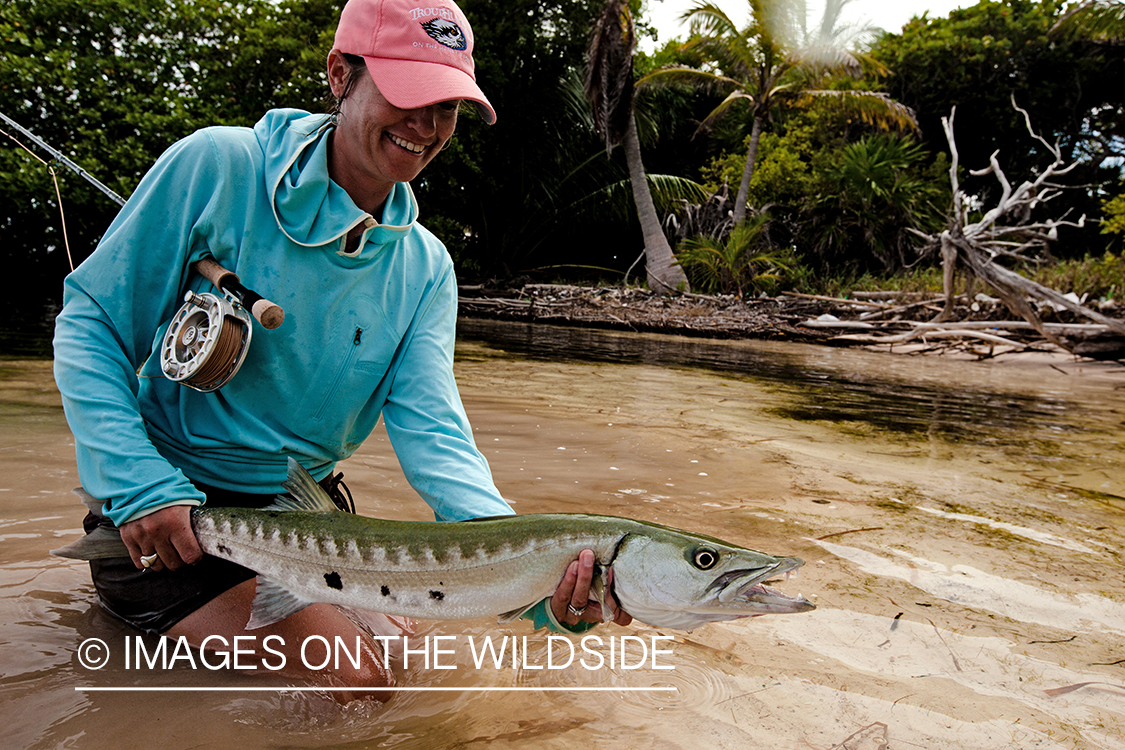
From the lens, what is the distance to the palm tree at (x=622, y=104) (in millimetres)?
19906

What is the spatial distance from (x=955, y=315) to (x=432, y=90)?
15355mm

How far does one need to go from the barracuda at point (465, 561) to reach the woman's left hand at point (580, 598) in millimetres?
22

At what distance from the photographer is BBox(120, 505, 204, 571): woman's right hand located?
79.7 inches

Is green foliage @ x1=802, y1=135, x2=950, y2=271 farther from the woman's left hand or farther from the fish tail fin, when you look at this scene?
the fish tail fin

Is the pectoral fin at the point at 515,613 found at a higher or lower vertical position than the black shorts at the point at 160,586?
higher

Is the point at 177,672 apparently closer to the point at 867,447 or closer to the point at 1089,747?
the point at 1089,747

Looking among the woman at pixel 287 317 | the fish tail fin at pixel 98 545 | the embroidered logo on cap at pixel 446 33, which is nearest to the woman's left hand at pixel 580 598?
the woman at pixel 287 317

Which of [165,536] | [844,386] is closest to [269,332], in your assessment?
[165,536]

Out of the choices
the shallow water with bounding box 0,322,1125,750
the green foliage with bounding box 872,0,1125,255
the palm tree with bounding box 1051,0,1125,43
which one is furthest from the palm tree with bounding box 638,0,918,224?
the shallow water with bounding box 0,322,1125,750

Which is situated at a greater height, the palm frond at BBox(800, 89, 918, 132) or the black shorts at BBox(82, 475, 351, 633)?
the palm frond at BBox(800, 89, 918, 132)

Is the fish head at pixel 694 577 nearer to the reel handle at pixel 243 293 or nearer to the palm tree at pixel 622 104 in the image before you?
the reel handle at pixel 243 293

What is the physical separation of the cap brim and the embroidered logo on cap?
105 millimetres

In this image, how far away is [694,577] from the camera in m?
1.75

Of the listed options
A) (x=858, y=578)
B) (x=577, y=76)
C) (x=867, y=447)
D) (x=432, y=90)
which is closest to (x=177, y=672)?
(x=432, y=90)
